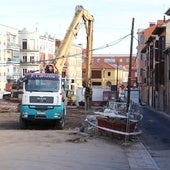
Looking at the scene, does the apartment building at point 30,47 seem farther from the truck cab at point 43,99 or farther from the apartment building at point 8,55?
the truck cab at point 43,99

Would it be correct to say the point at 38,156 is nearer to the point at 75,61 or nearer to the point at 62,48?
the point at 62,48

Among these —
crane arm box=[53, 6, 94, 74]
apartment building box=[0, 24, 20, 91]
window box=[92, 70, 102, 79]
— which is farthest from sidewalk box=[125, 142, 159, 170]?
window box=[92, 70, 102, 79]

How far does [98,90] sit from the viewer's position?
82500 millimetres

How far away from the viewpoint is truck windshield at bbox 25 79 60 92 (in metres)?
29.1

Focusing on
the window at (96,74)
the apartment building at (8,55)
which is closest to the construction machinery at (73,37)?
the apartment building at (8,55)

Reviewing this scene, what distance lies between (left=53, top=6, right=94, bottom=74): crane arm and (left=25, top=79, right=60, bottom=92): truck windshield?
44.8ft

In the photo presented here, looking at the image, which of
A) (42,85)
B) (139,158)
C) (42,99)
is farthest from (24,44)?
(139,158)

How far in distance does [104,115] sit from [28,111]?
5385 millimetres

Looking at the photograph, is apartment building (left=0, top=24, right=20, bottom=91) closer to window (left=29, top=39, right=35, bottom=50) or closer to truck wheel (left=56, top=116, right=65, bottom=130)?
window (left=29, top=39, right=35, bottom=50)

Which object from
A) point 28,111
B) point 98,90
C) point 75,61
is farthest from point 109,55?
point 28,111

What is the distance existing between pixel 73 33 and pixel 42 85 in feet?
60.8

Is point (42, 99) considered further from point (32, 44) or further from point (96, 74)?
point (96, 74)

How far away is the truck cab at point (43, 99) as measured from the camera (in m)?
28.9

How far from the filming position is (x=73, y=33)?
1855 inches
